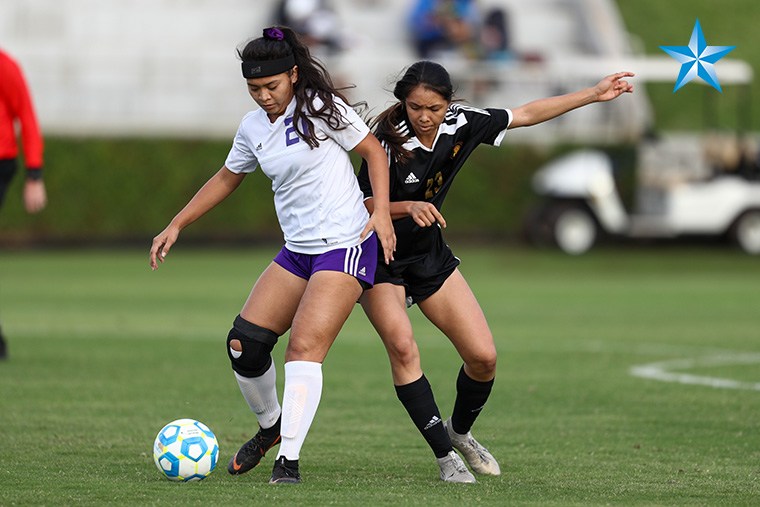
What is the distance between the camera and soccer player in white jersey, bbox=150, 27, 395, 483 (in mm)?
6602

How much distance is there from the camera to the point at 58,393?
986 centimetres

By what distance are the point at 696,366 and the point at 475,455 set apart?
16.8 ft

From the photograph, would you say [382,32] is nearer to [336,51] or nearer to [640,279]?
[336,51]

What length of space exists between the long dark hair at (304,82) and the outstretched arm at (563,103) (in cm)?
93

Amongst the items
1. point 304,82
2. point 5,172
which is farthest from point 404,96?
point 5,172

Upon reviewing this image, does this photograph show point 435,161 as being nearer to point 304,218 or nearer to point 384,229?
point 384,229

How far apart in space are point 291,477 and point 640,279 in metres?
16.0

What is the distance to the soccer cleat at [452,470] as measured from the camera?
22.4 ft

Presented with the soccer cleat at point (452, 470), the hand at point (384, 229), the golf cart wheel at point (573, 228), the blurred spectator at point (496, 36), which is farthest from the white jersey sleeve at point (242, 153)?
the blurred spectator at point (496, 36)

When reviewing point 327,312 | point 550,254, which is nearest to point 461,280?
point 327,312

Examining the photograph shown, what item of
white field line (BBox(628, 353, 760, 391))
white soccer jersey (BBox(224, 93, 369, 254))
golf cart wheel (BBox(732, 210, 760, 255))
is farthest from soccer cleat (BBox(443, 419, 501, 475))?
golf cart wheel (BBox(732, 210, 760, 255))

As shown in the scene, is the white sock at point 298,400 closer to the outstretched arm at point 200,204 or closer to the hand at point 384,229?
the hand at point 384,229

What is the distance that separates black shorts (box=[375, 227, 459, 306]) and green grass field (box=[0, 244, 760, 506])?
91cm

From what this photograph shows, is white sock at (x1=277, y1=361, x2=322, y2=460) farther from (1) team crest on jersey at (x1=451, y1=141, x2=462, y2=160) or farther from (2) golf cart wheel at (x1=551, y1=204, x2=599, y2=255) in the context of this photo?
(2) golf cart wheel at (x1=551, y1=204, x2=599, y2=255)
